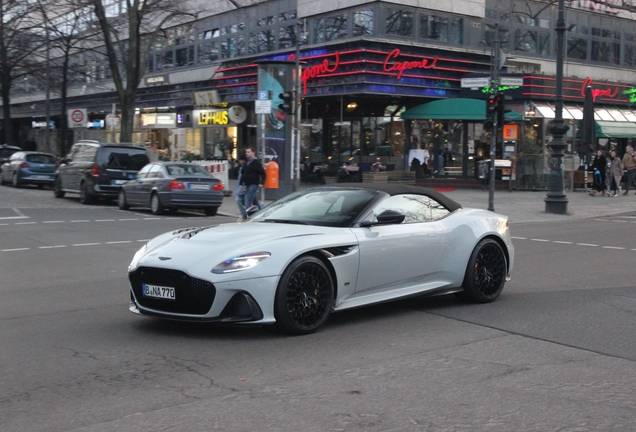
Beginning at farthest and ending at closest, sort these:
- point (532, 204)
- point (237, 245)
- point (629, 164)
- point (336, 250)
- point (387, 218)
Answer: point (629, 164), point (532, 204), point (387, 218), point (336, 250), point (237, 245)

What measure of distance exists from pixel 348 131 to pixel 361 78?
5717mm

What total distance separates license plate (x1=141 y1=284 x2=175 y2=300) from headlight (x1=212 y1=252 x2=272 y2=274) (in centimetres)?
48

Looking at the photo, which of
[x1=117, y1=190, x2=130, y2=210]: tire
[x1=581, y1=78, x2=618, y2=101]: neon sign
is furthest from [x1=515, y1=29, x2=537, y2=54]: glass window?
[x1=117, y1=190, x2=130, y2=210]: tire

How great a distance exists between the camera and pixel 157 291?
7.24 meters

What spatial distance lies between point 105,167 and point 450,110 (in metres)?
14.9

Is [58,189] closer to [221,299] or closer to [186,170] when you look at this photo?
[186,170]

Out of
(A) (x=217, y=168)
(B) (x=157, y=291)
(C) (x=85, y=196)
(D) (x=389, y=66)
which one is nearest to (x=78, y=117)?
(A) (x=217, y=168)

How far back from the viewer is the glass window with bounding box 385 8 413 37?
34.0 meters

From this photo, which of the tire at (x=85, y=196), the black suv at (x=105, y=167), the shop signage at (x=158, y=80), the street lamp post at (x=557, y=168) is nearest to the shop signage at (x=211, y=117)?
the shop signage at (x=158, y=80)

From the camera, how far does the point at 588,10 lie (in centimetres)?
4175

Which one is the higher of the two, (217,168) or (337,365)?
(217,168)

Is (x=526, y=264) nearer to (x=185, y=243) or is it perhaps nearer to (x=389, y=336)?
(x=389, y=336)

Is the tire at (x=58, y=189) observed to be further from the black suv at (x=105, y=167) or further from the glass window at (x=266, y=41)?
the glass window at (x=266, y=41)

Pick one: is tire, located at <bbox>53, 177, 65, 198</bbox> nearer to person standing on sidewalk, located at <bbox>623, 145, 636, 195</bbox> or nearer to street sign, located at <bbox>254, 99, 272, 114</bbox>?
street sign, located at <bbox>254, 99, 272, 114</bbox>
